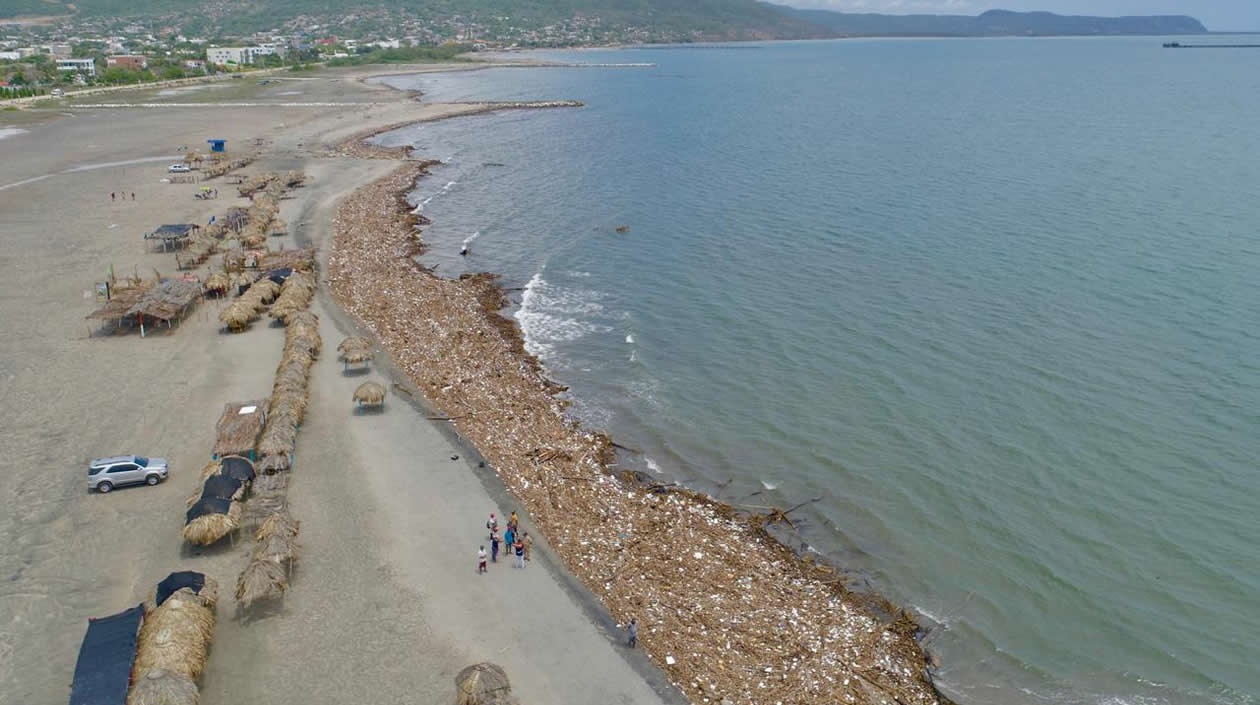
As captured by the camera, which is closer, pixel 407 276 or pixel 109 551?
pixel 109 551

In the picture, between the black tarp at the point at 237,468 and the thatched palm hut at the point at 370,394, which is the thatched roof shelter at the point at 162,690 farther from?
the thatched palm hut at the point at 370,394

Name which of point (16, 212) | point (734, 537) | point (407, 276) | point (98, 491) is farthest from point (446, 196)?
point (734, 537)

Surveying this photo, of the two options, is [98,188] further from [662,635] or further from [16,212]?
[662,635]

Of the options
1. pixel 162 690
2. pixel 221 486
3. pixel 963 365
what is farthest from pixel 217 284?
pixel 963 365

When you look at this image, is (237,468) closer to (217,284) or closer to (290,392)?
(290,392)

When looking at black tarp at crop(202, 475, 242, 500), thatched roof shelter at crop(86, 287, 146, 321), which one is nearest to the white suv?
black tarp at crop(202, 475, 242, 500)

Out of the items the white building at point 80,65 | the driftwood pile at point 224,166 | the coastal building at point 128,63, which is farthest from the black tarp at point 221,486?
the coastal building at point 128,63
